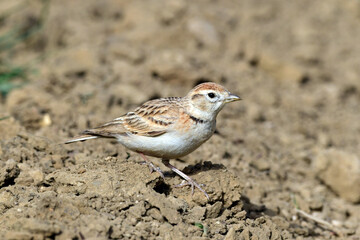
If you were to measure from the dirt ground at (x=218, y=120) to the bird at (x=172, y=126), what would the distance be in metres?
0.25

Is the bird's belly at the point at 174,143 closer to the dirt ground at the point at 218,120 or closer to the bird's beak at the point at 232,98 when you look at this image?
the dirt ground at the point at 218,120

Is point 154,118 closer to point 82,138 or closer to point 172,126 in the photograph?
point 172,126

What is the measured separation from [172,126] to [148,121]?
328mm

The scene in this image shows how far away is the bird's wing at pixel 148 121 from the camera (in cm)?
583

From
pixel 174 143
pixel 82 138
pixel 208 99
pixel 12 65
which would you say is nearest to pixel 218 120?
pixel 208 99

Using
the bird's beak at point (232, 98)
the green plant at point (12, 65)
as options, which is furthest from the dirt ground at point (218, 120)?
the bird's beak at point (232, 98)

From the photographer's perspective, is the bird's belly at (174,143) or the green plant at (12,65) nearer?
the bird's belly at (174,143)

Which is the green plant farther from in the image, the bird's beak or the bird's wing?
the bird's beak

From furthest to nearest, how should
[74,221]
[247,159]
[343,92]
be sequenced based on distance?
[343,92] < [247,159] < [74,221]

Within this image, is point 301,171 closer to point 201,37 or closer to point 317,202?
point 317,202

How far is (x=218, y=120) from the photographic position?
8.96m

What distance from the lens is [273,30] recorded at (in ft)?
44.2

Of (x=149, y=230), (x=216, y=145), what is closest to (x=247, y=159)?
(x=216, y=145)

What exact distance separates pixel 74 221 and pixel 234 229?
1.44m
